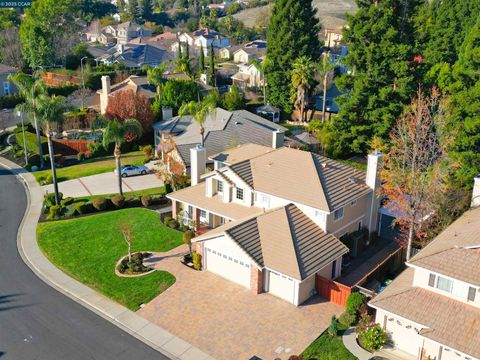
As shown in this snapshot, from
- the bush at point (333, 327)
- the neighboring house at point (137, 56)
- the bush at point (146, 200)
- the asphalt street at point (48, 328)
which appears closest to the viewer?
the asphalt street at point (48, 328)

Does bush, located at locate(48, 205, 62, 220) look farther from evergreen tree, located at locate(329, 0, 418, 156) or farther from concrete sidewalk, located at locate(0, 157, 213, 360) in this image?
evergreen tree, located at locate(329, 0, 418, 156)

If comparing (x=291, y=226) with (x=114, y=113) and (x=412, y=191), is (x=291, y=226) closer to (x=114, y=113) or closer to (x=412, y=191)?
(x=412, y=191)

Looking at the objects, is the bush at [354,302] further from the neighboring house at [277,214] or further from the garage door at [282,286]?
the garage door at [282,286]

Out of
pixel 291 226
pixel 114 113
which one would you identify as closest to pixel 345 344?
pixel 291 226

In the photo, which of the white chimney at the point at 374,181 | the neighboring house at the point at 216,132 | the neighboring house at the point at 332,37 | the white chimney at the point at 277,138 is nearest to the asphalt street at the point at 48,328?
the white chimney at the point at 374,181

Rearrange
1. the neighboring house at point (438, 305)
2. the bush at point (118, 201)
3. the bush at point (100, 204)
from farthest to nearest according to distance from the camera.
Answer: the bush at point (118, 201), the bush at point (100, 204), the neighboring house at point (438, 305)

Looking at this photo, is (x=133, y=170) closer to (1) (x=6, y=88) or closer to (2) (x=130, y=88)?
(2) (x=130, y=88)
